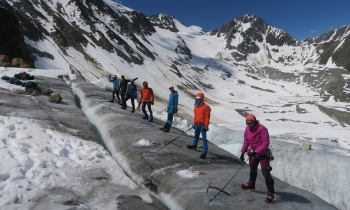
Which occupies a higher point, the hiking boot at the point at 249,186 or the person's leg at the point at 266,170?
the person's leg at the point at 266,170

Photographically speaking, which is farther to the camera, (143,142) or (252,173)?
(143,142)

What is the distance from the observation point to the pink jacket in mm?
8320

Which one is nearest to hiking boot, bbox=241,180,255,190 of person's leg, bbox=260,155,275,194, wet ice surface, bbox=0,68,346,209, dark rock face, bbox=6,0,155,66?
wet ice surface, bbox=0,68,346,209

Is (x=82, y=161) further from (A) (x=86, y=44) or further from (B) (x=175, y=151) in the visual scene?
(A) (x=86, y=44)

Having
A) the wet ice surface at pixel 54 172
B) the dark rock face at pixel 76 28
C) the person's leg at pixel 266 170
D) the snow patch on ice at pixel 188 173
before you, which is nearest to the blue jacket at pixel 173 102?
the wet ice surface at pixel 54 172

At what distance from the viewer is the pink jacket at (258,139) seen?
27.3 feet

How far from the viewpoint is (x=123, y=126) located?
54.2ft

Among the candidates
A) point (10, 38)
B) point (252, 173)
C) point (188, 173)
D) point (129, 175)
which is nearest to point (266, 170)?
point (252, 173)

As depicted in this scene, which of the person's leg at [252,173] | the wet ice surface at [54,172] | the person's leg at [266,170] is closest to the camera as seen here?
the wet ice surface at [54,172]

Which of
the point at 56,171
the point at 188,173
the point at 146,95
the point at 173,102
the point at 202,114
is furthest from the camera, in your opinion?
the point at 146,95

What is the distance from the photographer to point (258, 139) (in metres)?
8.59

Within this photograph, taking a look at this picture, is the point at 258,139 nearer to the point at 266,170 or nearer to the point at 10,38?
the point at 266,170

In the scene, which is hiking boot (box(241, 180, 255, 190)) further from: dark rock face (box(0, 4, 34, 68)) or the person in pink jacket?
dark rock face (box(0, 4, 34, 68))

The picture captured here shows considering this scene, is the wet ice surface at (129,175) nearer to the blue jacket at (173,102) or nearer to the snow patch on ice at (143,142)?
the snow patch on ice at (143,142)
